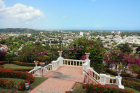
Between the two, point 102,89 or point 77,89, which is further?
point 77,89

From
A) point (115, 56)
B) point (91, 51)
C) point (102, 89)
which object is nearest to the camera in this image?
point (102, 89)

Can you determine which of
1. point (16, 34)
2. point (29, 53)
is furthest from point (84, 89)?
point (16, 34)

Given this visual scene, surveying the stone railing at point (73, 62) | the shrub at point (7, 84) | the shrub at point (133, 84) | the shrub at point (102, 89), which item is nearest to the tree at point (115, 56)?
the stone railing at point (73, 62)

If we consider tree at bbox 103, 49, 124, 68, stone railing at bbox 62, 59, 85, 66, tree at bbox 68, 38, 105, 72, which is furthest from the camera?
tree at bbox 103, 49, 124, 68

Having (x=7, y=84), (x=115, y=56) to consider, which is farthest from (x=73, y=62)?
(x=115, y=56)

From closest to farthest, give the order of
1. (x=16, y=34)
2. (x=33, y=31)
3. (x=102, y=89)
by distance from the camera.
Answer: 1. (x=102, y=89)
2. (x=16, y=34)
3. (x=33, y=31)

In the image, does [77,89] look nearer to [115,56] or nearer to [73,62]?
[73,62]

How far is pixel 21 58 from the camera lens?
17031mm

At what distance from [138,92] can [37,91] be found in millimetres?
6565

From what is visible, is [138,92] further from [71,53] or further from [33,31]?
[33,31]

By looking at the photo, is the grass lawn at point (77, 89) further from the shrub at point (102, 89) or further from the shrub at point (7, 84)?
the shrub at point (7, 84)

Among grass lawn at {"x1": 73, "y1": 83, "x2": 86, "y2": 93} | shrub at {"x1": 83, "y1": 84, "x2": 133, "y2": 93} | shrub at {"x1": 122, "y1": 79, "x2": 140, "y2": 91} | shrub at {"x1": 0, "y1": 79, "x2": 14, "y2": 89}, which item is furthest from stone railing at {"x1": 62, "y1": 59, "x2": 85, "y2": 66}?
shrub at {"x1": 0, "y1": 79, "x2": 14, "y2": 89}

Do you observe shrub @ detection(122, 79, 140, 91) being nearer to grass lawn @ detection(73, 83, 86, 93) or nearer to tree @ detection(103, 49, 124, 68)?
grass lawn @ detection(73, 83, 86, 93)

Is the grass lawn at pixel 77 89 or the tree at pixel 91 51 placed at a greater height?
the tree at pixel 91 51
